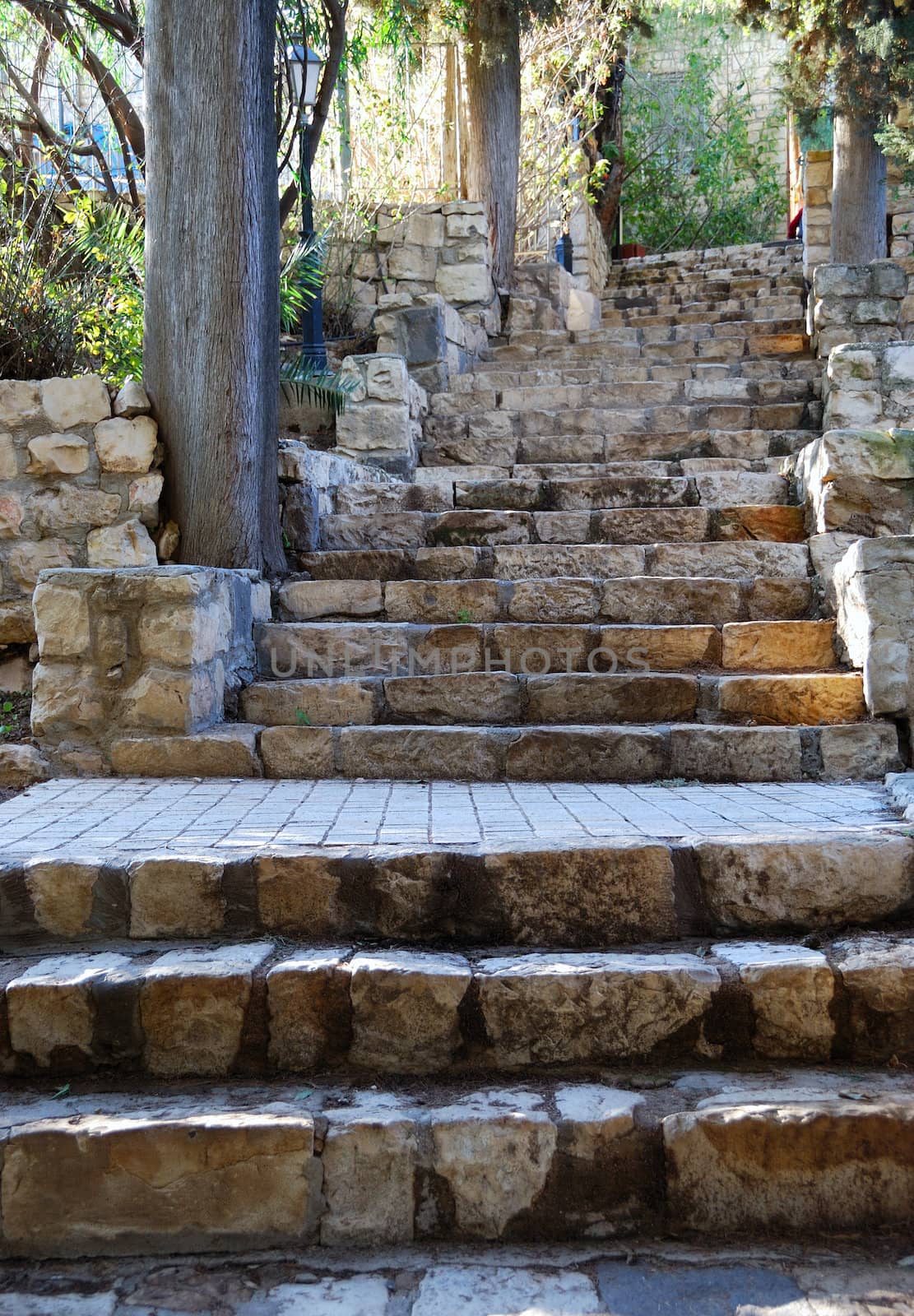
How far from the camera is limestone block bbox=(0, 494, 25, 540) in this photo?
412cm

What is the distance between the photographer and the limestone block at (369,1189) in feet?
5.71

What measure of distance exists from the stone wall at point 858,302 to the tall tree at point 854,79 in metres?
1.49

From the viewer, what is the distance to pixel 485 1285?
161cm

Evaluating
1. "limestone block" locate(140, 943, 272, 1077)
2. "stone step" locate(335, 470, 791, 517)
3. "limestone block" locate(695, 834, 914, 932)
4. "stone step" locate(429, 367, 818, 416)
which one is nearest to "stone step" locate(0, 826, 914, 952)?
"limestone block" locate(695, 834, 914, 932)

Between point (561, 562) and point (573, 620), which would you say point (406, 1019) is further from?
point (561, 562)

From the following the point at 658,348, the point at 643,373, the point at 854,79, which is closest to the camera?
the point at 643,373

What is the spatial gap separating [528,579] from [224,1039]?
2539 mm

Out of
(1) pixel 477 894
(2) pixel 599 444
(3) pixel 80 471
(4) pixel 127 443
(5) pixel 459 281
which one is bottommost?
(1) pixel 477 894

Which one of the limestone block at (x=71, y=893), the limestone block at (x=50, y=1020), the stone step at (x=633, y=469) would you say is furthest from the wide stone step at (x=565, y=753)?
the stone step at (x=633, y=469)

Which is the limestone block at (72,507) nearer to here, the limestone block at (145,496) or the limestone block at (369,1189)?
the limestone block at (145,496)

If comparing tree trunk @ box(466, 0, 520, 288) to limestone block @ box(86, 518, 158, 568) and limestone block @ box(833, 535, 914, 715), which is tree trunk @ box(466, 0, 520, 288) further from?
limestone block @ box(833, 535, 914, 715)

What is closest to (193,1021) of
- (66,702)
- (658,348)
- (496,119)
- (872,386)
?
(66,702)

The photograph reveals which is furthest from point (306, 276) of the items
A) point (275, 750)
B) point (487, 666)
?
point (275, 750)

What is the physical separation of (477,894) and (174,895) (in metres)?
0.64
